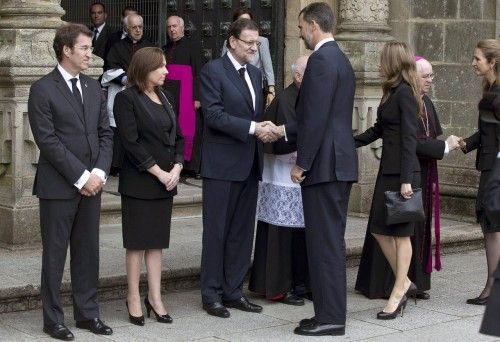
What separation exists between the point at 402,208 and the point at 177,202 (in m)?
3.46

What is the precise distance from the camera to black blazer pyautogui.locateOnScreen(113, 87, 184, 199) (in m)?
7.85

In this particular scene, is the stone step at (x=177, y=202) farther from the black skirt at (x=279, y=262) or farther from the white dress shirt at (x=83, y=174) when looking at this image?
the white dress shirt at (x=83, y=174)

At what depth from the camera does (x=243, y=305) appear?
27.7ft

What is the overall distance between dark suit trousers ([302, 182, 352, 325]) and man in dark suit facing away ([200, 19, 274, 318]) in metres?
0.63

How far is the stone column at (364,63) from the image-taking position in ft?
39.2

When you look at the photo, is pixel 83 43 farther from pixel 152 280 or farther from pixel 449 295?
pixel 449 295

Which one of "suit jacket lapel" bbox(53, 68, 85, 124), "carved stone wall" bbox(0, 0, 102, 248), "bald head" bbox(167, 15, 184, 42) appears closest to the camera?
"suit jacket lapel" bbox(53, 68, 85, 124)

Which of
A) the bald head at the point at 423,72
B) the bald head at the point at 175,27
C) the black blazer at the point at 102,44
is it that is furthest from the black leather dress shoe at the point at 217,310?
the black blazer at the point at 102,44

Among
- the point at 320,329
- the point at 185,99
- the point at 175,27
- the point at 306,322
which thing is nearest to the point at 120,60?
the point at 175,27

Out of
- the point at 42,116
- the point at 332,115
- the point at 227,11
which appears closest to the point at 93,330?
the point at 42,116

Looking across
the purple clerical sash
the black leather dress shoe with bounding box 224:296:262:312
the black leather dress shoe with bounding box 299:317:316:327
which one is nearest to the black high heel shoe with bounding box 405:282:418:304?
the black leather dress shoe with bounding box 299:317:316:327

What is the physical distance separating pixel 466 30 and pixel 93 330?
615 cm

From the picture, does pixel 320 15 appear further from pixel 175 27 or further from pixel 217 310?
pixel 175 27

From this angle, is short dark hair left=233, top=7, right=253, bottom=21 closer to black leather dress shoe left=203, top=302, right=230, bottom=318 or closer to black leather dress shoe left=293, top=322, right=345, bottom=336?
black leather dress shoe left=203, top=302, right=230, bottom=318
